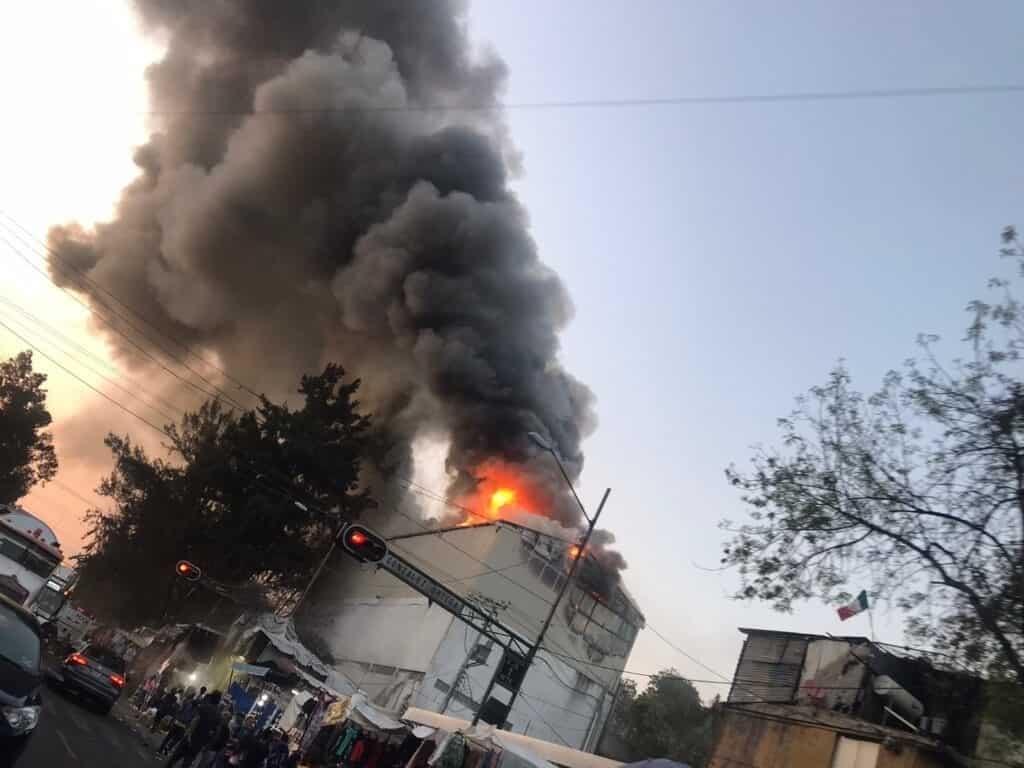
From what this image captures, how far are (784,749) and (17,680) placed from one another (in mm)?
16995

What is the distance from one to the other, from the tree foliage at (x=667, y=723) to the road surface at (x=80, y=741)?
33966mm

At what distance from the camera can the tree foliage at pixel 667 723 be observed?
1880 inches

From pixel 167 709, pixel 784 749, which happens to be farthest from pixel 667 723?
pixel 167 709

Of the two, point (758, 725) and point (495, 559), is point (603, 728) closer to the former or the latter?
point (495, 559)

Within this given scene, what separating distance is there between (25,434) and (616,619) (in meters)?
42.3

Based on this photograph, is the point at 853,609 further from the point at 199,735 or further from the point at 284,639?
the point at 284,639

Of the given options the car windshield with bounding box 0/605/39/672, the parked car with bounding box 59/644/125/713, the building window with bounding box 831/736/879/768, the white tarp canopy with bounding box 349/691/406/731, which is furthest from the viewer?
the parked car with bounding box 59/644/125/713

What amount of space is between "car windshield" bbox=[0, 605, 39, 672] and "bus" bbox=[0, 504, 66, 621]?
1504 centimetres

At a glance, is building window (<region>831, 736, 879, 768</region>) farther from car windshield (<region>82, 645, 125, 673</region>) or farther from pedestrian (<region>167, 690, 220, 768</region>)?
car windshield (<region>82, 645, 125, 673</region>)

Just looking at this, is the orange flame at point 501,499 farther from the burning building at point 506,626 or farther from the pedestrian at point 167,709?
the pedestrian at point 167,709

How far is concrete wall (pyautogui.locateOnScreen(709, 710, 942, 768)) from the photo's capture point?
1509 cm

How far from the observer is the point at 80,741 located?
11.7 m

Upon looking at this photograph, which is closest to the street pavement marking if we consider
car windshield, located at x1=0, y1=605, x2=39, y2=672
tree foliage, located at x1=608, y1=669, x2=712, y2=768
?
car windshield, located at x1=0, y1=605, x2=39, y2=672

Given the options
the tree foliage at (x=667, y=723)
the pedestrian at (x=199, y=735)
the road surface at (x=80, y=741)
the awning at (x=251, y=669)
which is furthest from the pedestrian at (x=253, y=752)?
the tree foliage at (x=667, y=723)
